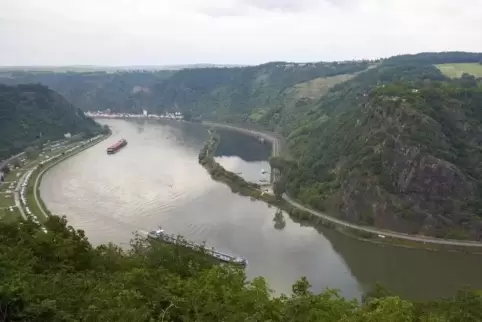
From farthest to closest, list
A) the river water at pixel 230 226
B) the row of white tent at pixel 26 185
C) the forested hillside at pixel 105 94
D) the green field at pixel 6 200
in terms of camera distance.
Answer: the forested hillside at pixel 105 94 → the green field at pixel 6 200 → the row of white tent at pixel 26 185 → the river water at pixel 230 226

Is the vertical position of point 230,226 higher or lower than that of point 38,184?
higher

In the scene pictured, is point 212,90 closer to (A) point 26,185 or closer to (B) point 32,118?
(B) point 32,118

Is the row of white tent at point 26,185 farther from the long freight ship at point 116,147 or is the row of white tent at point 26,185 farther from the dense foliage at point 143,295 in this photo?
the dense foliage at point 143,295

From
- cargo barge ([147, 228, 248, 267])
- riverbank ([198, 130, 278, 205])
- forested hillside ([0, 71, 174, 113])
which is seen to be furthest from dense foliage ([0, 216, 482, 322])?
forested hillside ([0, 71, 174, 113])

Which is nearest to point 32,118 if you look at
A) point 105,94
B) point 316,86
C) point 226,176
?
point 226,176

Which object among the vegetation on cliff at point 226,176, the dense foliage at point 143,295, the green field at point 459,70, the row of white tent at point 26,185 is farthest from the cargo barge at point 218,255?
the green field at point 459,70

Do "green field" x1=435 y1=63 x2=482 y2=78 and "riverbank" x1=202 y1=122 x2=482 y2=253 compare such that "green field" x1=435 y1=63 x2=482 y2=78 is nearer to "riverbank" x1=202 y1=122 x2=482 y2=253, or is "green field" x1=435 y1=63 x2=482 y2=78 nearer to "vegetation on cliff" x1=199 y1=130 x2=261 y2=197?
"vegetation on cliff" x1=199 y1=130 x2=261 y2=197
